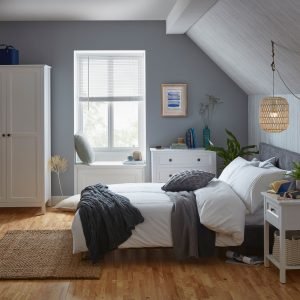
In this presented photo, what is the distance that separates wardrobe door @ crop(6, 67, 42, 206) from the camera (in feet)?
24.1

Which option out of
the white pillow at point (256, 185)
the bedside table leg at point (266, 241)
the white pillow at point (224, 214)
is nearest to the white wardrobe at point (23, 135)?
the white pillow at point (224, 214)

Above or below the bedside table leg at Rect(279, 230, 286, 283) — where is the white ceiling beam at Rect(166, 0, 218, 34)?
above

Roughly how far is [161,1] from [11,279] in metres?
3.40

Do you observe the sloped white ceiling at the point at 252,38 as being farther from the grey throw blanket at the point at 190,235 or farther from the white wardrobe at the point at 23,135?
the white wardrobe at the point at 23,135

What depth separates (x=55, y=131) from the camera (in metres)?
7.95

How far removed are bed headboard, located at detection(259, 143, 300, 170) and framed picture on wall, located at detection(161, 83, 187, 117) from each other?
1343mm

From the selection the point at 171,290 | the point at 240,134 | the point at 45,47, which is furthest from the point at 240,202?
the point at 45,47

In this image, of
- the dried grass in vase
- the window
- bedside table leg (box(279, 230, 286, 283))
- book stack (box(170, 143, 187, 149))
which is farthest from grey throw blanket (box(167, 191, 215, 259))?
the window

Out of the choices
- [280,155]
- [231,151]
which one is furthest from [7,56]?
[280,155]

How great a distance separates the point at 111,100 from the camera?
322 inches

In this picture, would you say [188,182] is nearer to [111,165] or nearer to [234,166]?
[234,166]

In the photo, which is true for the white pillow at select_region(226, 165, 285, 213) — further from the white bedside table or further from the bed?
the white bedside table

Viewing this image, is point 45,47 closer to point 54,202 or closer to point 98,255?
point 54,202

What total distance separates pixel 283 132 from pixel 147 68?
233 cm
